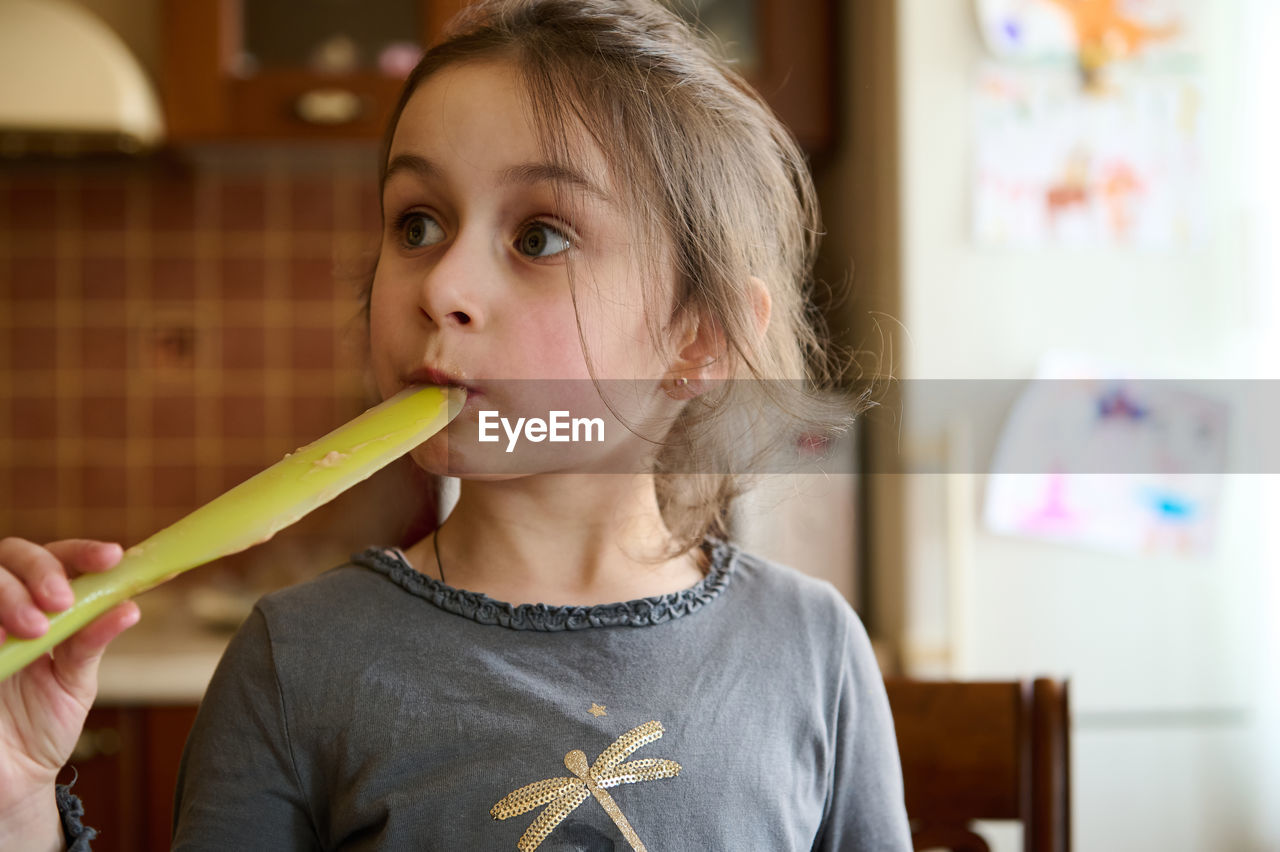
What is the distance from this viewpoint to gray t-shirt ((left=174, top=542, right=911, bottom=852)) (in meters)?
0.53

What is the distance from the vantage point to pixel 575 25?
0.59 metres

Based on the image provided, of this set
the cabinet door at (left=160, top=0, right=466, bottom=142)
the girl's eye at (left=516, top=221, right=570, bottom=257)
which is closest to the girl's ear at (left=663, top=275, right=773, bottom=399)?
the girl's eye at (left=516, top=221, right=570, bottom=257)

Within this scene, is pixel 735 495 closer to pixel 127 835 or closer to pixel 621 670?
pixel 621 670

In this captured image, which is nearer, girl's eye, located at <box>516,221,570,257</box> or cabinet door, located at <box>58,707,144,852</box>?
girl's eye, located at <box>516,221,570,257</box>

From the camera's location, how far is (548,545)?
619 millimetres

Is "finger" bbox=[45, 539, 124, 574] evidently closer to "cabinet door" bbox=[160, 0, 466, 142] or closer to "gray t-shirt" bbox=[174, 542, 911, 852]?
"gray t-shirt" bbox=[174, 542, 911, 852]

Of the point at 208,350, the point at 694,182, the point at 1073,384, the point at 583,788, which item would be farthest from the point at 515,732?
the point at 208,350

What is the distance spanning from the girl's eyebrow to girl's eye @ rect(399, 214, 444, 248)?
0.08 ft

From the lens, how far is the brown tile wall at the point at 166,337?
1.88m

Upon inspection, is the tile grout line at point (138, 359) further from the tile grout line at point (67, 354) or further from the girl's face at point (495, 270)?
the girl's face at point (495, 270)

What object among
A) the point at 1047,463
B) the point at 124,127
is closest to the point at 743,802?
the point at 1047,463

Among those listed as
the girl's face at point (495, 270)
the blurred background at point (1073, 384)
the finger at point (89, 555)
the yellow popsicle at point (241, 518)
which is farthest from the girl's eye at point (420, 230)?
the blurred background at point (1073, 384)

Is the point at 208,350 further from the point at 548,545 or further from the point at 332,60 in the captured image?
the point at 548,545

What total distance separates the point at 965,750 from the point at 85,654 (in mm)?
620
